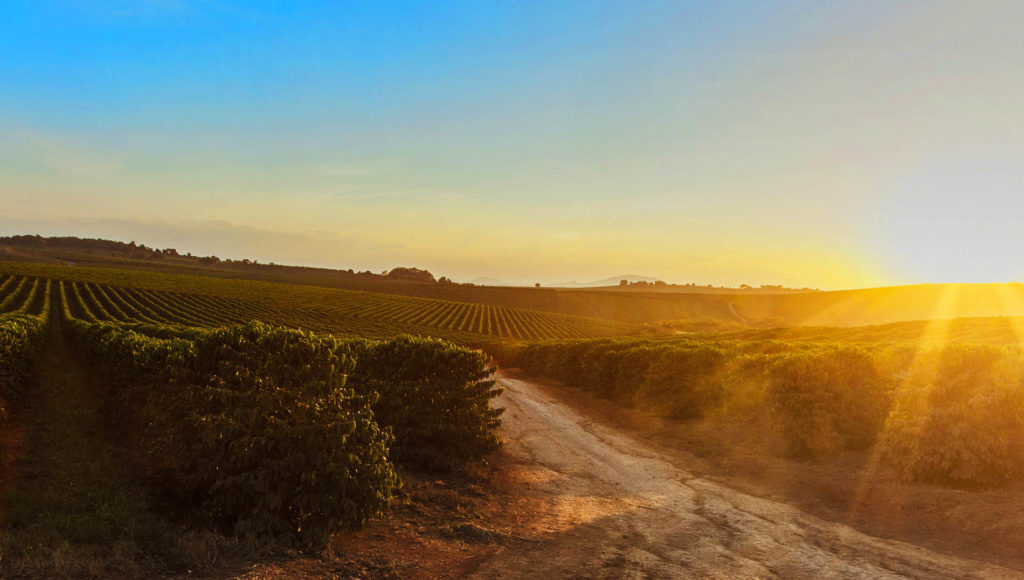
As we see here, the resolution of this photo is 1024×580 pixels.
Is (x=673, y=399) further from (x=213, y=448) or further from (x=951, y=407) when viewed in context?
(x=213, y=448)

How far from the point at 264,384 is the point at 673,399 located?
17.1 metres

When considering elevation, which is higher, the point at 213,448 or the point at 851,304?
the point at 851,304

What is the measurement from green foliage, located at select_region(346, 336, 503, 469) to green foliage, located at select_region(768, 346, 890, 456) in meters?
9.13

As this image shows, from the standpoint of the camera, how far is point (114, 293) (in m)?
78.1

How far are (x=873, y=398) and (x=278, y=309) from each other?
259 ft

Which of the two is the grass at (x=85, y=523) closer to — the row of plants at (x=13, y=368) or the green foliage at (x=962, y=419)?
the row of plants at (x=13, y=368)

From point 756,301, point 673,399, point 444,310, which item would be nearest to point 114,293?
point 444,310

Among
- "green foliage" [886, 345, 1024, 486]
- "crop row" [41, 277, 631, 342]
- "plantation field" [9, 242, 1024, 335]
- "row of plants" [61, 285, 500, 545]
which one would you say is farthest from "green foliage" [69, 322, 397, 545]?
"plantation field" [9, 242, 1024, 335]

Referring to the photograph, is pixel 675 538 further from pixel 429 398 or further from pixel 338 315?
pixel 338 315

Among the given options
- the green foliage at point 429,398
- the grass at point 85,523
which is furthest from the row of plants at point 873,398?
the grass at point 85,523

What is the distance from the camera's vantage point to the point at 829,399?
53.3ft

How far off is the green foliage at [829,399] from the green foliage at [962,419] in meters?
1.42

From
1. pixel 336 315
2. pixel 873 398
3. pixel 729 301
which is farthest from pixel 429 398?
pixel 729 301

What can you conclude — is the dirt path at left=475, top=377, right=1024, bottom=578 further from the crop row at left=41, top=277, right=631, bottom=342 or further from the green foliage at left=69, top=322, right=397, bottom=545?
the crop row at left=41, top=277, right=631, bottom=342
